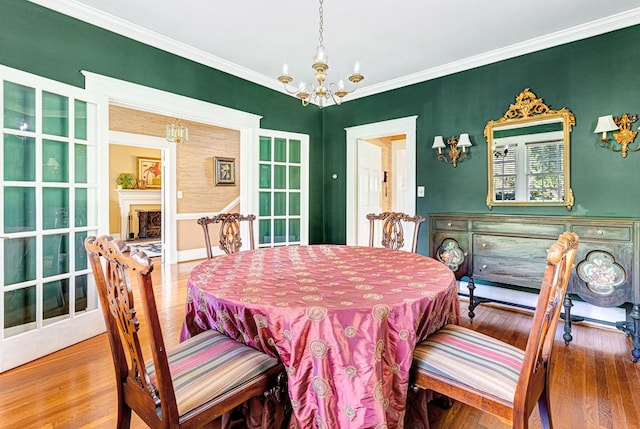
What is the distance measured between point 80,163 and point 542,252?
3.83 meters

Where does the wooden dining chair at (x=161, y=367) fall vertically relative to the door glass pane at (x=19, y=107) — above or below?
below

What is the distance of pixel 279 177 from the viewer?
4.26 m

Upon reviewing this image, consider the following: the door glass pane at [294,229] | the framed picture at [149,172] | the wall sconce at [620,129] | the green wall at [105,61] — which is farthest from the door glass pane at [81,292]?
the framed picture at [149,172]

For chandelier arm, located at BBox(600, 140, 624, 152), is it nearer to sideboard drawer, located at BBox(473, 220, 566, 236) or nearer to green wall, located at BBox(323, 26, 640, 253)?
green wall, located at BBox(323, 26, 640, 253)

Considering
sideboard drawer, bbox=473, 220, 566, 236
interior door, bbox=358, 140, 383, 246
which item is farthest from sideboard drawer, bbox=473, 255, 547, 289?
interior door, bbox=358, 140, 383, 246

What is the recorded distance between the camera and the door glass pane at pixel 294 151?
4398 mm

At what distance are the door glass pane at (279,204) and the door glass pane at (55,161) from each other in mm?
2201

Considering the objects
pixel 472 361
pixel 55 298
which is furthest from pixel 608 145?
pixel 55 298

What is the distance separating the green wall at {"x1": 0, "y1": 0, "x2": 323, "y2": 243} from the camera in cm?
225

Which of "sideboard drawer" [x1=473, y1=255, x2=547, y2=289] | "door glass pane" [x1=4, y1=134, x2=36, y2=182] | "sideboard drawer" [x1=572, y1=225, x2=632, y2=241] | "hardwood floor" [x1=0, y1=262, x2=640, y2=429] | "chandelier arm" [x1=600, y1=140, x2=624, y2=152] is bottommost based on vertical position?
"hardwood floor" [x1=0, y1=262, x2=640, y2=429]

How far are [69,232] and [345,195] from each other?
3.14 metres

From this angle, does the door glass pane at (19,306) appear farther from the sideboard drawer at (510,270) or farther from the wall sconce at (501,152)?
the wall sconce at (501,152)

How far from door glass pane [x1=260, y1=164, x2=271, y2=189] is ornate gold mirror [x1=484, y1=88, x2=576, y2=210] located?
2.52 m

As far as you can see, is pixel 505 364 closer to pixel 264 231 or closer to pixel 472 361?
pixel 472 361
